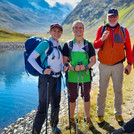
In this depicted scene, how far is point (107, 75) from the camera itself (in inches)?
212

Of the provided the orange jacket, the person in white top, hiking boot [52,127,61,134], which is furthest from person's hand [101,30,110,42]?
hiking boot [52,127,61,134]

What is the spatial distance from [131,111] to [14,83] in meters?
16.1

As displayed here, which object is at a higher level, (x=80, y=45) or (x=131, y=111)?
(x=80, y=45)

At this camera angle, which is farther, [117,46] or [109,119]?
[109,119]

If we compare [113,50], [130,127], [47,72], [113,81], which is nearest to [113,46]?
[113,50]

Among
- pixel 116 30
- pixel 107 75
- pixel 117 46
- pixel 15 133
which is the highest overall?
pixel 116 30

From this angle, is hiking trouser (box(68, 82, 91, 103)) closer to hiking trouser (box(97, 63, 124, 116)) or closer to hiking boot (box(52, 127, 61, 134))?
hiking trouser (box(97, 63, 124, 116))

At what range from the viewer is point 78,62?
16.2 ft

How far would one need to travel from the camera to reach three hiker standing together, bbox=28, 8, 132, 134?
4698 millimetres

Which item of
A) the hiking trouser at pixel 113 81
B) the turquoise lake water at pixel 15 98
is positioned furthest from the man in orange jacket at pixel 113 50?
the turquoise lake water at pixel 15 98

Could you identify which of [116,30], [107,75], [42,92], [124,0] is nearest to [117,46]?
[116,30]

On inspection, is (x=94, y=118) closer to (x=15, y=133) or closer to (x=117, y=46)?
(x=117, y=46)

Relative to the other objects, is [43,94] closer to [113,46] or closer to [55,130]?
[55,130]

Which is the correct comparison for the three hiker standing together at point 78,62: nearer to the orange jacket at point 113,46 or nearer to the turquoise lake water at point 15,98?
the orange jacket at point 113,46
